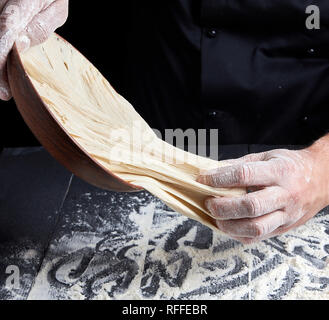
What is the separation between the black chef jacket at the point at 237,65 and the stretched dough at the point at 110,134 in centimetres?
35

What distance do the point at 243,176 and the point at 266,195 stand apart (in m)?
0.06

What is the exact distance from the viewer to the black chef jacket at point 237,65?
62.2 inches

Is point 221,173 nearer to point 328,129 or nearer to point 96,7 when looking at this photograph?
point 328,129

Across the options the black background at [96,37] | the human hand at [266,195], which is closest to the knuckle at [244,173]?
the human hand at [266,195]

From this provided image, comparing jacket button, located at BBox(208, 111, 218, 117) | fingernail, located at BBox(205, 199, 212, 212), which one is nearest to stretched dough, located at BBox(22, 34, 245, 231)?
fingernail, located at BBox(205, 199, 212, 212)

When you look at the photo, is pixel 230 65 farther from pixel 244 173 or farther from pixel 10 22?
pixel 10 22

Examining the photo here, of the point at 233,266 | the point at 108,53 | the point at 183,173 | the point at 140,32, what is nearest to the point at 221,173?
the point at 183,173

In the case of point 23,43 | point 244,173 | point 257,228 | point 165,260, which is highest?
point 23,43

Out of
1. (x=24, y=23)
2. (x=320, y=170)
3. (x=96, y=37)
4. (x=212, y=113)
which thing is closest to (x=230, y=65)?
(x=212, y=113)

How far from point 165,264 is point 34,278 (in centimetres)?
30

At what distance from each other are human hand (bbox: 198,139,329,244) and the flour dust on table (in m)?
0.09

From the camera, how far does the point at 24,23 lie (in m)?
1.15

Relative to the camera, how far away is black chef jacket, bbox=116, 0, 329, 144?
1.58 meters

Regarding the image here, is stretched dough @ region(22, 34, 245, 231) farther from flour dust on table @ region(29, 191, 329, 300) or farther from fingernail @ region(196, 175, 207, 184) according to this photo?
flour dust on table @ region(29, 191, 329, 300)
